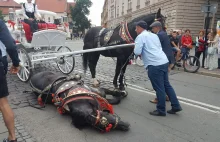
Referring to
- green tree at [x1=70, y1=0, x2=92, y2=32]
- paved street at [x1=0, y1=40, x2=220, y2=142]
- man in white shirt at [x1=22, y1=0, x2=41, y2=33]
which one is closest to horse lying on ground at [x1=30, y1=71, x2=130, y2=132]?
paved street at [x1=0, y1=40, x2=220, y2=142]

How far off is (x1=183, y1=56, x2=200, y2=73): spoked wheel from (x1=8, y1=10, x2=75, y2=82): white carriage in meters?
5.55

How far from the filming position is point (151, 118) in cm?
425

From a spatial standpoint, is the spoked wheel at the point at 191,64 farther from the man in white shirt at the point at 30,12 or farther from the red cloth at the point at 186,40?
the man in white shirt at the point at 30,12

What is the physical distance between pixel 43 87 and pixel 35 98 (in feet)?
2.49

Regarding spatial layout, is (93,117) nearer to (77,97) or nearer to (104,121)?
(104,121)

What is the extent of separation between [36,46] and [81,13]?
7374 cm

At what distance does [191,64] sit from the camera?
10305 millimetres

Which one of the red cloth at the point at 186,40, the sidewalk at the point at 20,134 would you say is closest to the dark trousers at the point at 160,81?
the sidewalk at the point at 20,134

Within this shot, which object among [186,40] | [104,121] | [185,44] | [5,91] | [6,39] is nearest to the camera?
[5,91]

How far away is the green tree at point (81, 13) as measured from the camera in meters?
76.9

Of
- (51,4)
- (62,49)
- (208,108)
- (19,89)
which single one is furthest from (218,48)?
(51,4)

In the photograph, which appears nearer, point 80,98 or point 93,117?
point 93,117

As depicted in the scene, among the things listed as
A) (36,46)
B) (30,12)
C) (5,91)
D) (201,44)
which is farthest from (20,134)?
(201,44)

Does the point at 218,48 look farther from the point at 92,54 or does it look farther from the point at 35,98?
the point at 35,98
